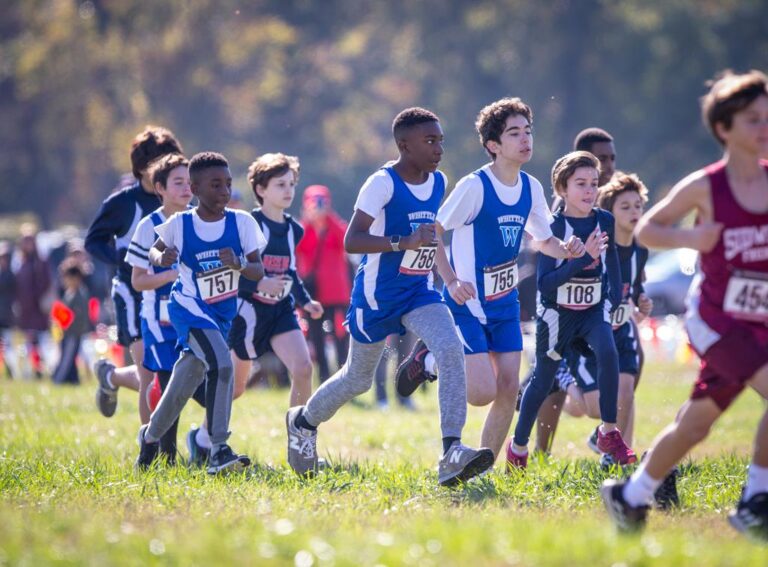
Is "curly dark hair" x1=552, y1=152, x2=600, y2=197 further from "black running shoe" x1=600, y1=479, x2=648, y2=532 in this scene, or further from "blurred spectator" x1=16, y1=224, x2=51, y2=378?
"blurred spectator" x1=16, y1=224, x2=51, y2=378

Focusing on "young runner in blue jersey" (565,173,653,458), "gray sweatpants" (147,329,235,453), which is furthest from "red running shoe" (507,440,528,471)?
"gray sweatpants" (147,329,235,453)

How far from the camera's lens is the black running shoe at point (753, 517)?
5.75 m

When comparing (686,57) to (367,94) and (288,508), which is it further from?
(288,508)

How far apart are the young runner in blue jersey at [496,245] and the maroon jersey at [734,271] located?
6.52 ft

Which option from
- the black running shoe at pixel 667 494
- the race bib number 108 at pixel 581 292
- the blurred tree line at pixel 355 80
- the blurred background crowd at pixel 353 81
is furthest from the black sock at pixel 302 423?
the blurred tree line at pixel 355 80

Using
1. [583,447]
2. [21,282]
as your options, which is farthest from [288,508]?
[21,282]

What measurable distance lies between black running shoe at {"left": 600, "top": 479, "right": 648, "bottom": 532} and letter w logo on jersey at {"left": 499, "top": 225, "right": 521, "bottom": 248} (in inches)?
90.6

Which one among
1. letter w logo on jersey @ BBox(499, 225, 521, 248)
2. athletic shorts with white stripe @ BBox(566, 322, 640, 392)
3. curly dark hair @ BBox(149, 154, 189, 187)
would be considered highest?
curly dark hair @ BBox(149, 154, 189, 187)

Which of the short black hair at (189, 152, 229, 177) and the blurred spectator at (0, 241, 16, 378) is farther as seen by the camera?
the blurred spectator at (0, 241, 16, 378)

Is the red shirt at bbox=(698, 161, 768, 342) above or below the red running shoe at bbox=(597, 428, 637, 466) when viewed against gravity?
above

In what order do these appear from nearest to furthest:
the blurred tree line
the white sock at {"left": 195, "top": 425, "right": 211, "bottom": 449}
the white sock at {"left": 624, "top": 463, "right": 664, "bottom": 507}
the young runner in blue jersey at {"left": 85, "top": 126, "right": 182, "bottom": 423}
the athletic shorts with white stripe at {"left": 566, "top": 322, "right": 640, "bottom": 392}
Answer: the white sock at {"left": 624, "top": 463, "right": 664, "bottom": 507}, the athletic shorts with white stripe at {"left": 566, "top": 322, "right": 640, "bottom": 392}, the white sock at {"left": 195, "top": 425, "right": 211, "bottom": 449}, the young runner in blue jersey at {"left": 85, "top": 126, "right": 182, "bottom": 423}, the blurred tree line

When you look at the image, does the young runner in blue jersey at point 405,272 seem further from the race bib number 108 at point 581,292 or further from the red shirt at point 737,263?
the red shirt at point 737,263

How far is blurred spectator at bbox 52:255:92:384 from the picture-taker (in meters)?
19.2

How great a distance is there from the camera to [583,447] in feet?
37.8
